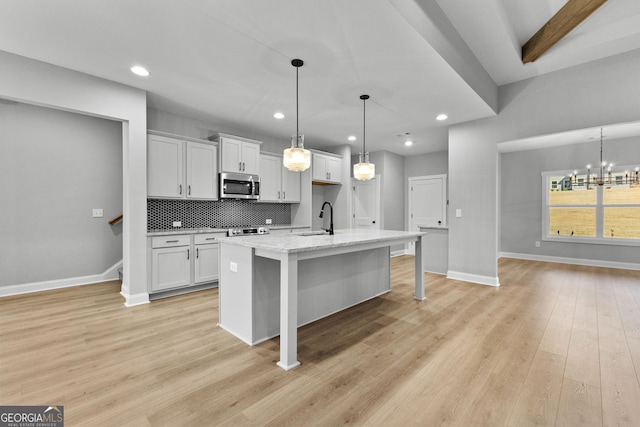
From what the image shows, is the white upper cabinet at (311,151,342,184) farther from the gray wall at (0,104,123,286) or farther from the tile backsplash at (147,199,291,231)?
the gray wall at (0,104,123,286)

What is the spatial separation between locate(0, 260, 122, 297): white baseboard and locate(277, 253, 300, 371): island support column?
3977 mm

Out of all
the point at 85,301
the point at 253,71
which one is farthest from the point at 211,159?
the point at 85,301

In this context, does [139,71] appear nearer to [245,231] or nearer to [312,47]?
[312,47]

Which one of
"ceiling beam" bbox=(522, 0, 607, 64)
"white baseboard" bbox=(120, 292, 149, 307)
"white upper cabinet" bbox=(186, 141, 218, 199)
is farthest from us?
"white upper cabinet" bbox=(186, 141, 218, 199)

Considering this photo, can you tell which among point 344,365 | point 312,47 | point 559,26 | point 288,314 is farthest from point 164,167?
point 559,26

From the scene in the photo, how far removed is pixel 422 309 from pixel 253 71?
3.36 m

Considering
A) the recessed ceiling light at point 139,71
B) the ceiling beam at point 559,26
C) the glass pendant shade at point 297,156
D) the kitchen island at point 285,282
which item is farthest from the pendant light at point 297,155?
the ceiling beam at point 559,26

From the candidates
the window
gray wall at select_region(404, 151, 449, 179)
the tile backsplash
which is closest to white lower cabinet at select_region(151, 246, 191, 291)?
the tile backsplash

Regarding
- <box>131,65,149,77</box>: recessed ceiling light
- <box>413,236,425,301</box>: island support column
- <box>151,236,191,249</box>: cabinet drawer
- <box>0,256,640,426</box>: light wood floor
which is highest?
<box>131,65,149,77</box>: recessed ceiling light

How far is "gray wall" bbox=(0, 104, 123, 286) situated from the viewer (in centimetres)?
378

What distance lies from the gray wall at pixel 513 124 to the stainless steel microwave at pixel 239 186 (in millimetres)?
3436

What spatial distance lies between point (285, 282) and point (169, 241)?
2.43 metres

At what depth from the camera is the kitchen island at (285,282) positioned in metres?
2.14

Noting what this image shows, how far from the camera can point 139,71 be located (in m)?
3.04
